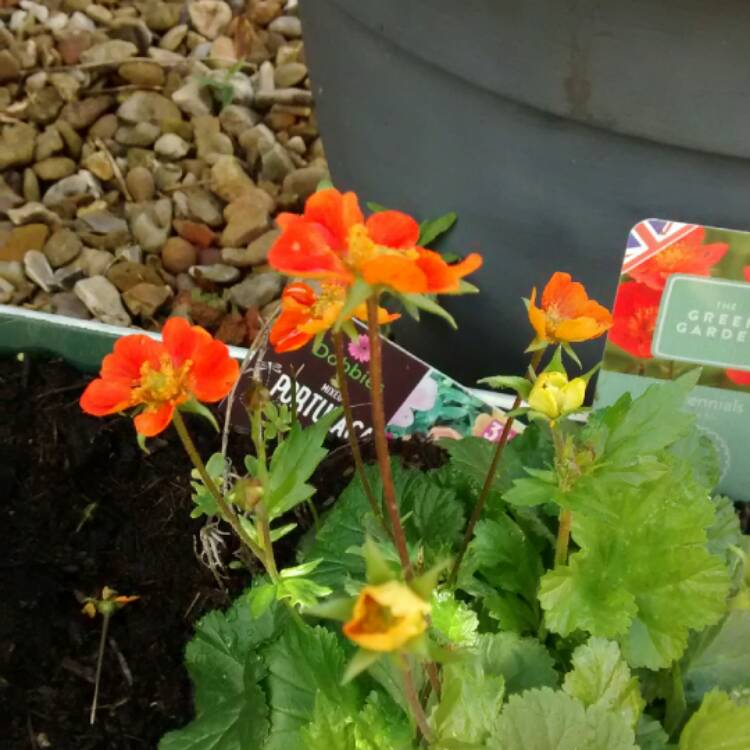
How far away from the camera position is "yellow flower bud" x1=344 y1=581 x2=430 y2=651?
0.40 metres

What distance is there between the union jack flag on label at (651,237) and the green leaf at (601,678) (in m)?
0.32

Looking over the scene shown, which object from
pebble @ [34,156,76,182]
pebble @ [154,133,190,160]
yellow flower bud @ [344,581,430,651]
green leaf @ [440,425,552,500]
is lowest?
pebble @ [34,156,76,182]

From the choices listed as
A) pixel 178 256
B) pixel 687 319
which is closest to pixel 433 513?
pixel 687 319

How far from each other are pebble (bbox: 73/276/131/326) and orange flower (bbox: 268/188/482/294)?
1.00 meters

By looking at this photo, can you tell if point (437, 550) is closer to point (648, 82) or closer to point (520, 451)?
point (520, 451)

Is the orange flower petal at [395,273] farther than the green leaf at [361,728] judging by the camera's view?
No

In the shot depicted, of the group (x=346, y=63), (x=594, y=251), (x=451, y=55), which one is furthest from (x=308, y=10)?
(x=594, y=251)

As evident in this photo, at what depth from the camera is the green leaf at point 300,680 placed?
736 mm

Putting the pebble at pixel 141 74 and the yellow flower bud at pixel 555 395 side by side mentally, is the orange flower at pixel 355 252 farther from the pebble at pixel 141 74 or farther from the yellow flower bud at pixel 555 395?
the pebble at pixel 141 74

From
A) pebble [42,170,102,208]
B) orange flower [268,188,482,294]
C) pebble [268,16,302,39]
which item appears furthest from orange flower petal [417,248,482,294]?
pebble [268,16,302,39]

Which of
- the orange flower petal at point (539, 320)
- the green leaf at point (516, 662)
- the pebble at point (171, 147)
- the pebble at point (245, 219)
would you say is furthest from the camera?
the pebble at point (171, 147)

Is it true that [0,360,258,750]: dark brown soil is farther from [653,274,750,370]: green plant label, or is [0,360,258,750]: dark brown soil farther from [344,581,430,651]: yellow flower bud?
[344,581,430,651]: yellow flower bud

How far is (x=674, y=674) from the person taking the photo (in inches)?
31.8

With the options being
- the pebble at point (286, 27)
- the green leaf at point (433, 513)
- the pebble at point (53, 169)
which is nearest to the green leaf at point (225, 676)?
the green leaf at point (433, 513)
